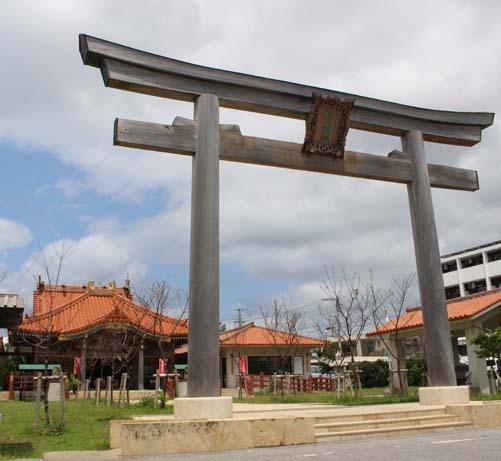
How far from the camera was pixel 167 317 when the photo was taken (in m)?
24.2

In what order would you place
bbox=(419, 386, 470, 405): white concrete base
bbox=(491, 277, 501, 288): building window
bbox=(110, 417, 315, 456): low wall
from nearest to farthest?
bbox=(110, 417, 315, 456): low wall
bbox=(419, 386, 470, 405): white concrete base
bbox=(491, 277, 501, 288): building window

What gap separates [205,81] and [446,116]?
5.25 metres

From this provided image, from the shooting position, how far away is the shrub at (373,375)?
3041 cm

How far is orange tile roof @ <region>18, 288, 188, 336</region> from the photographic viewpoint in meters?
21.2

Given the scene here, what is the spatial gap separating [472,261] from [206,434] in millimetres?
45044

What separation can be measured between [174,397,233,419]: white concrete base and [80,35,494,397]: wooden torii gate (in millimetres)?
205

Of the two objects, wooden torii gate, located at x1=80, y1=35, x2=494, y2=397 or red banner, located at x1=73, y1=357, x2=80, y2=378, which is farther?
red banner, located at x1=73, y1=357, x2=80, y2=378

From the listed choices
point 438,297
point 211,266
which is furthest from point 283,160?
point 438,297

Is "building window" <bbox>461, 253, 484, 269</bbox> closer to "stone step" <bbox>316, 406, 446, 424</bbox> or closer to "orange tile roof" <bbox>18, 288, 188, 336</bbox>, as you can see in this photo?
"orange tile roof" <bbox>18, 288, 188, 336</bbox>

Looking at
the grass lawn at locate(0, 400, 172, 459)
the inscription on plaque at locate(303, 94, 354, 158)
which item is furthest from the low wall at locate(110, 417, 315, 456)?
the inscription on plaque at locate(303, 94, 354, 158)

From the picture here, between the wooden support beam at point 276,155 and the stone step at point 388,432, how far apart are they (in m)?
4.44

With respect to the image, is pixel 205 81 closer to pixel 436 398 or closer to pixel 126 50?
pixel 126 50

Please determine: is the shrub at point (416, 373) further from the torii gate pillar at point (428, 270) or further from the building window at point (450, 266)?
the building window at point (450, 266)

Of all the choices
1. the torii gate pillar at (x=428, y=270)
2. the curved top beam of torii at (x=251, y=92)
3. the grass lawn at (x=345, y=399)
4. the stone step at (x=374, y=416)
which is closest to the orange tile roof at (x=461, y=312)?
the grass lawn at (x=345, y=399)
